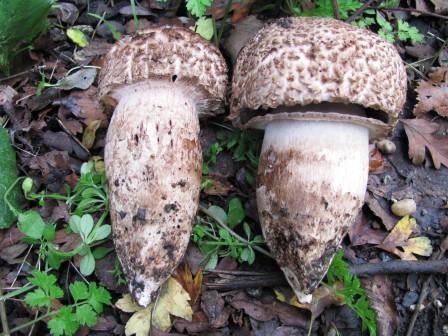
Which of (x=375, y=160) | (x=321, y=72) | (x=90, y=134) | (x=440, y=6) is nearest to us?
(x=321, y=72)

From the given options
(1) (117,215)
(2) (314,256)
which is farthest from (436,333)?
(1) (117,215)

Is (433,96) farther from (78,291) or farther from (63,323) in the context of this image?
(63,323)

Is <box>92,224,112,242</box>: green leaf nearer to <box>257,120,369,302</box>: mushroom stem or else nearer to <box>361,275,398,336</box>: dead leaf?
<box>257,120,369,302</box>: mushroom stem

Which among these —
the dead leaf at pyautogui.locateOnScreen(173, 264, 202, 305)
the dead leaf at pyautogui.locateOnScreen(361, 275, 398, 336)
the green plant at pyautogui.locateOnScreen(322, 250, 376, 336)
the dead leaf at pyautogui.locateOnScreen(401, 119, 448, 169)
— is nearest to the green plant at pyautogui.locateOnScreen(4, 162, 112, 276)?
the dead leaf at pyautogui.locateOnScreen(173, 264, 202, 305)

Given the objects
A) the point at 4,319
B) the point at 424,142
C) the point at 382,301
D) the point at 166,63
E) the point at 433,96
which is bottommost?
the point at 382,301

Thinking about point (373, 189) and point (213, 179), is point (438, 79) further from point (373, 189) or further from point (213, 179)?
point (213, 179)

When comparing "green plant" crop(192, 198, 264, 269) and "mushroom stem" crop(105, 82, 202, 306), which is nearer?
"mushroom stem" crop(105, 82, 202, 306)

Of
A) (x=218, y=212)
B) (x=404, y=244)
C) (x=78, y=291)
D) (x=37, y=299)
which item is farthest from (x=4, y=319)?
(x=404, y=244)
